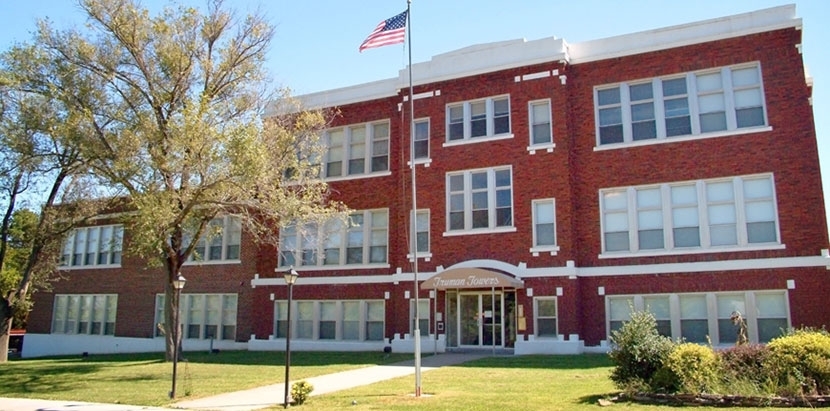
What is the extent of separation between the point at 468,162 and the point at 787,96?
10.8 metres

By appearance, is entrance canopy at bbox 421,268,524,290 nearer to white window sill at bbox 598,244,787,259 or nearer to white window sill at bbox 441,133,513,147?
white window sill at bbox 598,244,787,259

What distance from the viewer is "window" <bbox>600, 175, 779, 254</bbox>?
70.7ft

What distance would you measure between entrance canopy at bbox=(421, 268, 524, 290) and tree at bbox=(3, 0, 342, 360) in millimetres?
4444

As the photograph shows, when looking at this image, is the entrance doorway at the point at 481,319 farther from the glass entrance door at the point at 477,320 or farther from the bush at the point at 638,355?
the bush at the point at 638,355

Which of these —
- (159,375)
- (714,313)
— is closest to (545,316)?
(714,313)

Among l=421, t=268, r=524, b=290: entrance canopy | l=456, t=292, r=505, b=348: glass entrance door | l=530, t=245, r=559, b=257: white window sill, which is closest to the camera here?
l=421, t=268, r=524, b=290: entrance canopy

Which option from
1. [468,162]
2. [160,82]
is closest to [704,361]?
[468,162]

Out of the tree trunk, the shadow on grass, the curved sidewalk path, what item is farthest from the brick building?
the tree trunk

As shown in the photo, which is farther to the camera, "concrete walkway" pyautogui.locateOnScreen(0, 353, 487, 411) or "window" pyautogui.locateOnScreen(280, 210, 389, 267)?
"window" pyautogui.locateOnScreen(280, 210, 389, 267)

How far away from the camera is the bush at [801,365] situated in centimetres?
1140

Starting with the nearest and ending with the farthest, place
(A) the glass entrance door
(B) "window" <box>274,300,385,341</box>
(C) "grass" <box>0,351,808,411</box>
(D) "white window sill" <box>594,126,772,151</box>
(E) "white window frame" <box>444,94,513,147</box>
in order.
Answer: (C) "grass" <box>0,351,808,411</box>
(D) "white window sill" <box>594,126,772,151</box>
(A) the glass entrance door
(E) "white window frame" <box>444,94,513,147</box>
(B) "window" <box>274,300,385,341</box>

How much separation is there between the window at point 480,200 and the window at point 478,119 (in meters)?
1.50

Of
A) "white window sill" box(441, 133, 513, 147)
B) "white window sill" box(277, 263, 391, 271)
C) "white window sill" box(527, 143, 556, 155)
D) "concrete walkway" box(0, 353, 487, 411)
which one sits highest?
"white window sill" box(441, 133, 513, 147)

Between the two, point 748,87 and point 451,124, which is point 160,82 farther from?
point 748,87
